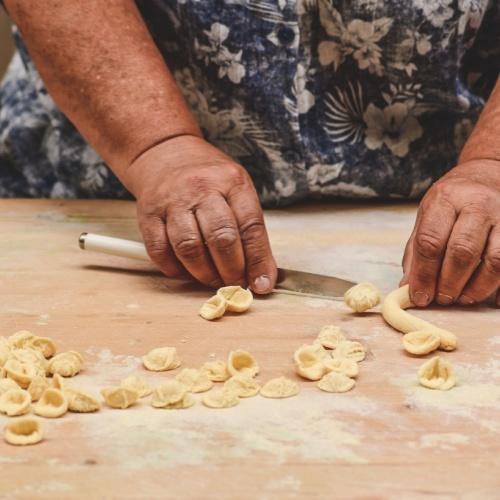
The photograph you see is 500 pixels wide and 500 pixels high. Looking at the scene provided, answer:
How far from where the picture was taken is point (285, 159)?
1467 millimetres

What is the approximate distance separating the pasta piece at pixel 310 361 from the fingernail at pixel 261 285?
185 mm

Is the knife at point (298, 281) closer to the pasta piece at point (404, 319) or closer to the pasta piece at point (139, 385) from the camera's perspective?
the pasta piece at point (404, 319)

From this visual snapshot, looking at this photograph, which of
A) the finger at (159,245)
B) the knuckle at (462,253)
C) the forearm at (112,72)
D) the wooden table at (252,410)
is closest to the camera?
the wooden table at (252,410)

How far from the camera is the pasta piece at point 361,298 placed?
105cm

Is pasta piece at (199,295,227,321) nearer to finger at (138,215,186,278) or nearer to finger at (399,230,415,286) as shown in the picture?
finger at (138,215,186,278)

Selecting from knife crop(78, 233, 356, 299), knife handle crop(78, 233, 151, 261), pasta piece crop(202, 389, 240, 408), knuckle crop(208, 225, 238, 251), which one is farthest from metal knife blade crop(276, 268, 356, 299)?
pasta piece crop(202, 389, 240, 408)

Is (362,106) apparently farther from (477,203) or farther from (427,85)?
(477,203)

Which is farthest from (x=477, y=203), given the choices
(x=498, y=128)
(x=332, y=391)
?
(x=332, y=391)

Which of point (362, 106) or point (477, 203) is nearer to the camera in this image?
point (477, 203)

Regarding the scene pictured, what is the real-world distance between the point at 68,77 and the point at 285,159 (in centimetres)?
40

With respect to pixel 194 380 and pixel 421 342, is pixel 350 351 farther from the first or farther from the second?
pixel 194 380

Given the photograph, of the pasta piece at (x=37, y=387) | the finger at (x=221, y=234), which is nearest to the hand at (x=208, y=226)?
the finger at (x=221, y=234)

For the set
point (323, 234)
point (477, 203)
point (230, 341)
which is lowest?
point (323, 234)

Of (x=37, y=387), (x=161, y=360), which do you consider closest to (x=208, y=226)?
(x=161, y=360)
